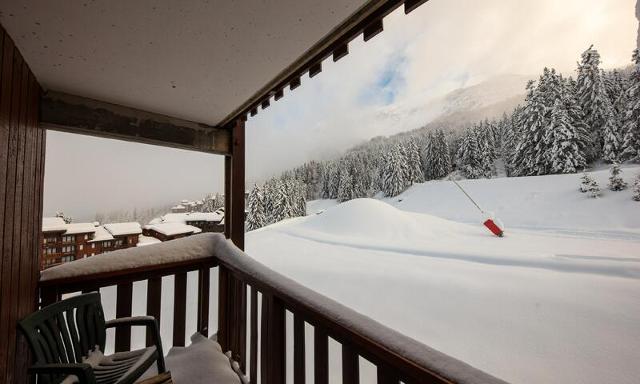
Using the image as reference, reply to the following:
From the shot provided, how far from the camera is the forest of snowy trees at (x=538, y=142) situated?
2219 centimetres

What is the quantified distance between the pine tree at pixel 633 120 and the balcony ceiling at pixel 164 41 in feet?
98.3

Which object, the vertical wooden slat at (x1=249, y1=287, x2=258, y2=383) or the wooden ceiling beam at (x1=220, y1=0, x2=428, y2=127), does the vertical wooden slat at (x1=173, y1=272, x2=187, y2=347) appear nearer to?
the vertical wooden slat at (x1=249, y1=287, x2=258, y2=383)

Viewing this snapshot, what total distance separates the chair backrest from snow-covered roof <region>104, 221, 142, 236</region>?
460 inches

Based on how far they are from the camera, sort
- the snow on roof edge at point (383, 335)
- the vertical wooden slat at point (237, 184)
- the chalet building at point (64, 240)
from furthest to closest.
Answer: the chalet building at point (64, 240), the vertical wooden slat at point (237, 184), the snow on roof edge at point (383, 335)

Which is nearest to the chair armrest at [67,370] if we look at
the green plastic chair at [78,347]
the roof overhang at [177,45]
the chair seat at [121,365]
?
the green plastic chair at [78,347]

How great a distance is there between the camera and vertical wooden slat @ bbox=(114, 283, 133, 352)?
206cm

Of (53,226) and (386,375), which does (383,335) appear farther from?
(53,226)

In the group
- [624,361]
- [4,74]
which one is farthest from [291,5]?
[624,361]

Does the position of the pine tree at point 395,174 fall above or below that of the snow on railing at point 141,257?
above

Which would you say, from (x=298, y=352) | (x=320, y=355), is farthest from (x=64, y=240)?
(x=320, y=355)

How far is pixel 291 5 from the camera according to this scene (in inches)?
53.3

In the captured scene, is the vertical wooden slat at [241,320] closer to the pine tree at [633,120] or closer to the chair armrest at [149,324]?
the chair armrest at [149,324]

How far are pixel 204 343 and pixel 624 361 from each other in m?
5.24

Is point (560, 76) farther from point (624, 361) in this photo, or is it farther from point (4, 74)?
point (4, 74)
